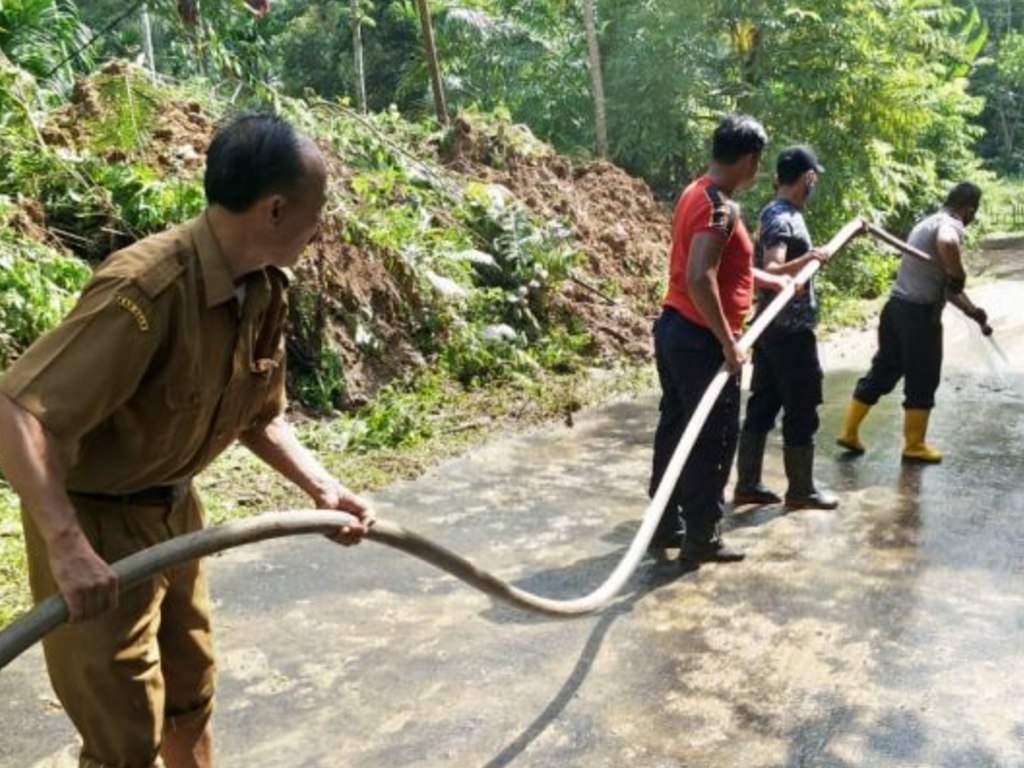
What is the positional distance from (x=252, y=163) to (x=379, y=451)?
4.18 m

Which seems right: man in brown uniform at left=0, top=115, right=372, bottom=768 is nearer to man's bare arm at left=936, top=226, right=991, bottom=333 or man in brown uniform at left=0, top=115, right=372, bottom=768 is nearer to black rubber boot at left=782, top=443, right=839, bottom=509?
black rubber boot at left=782, top=443, right=839, bottom=509

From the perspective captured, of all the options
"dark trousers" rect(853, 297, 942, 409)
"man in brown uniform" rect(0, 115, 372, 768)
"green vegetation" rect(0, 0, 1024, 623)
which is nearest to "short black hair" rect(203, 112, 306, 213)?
"man in brown uniform" rect(0, 115, 372, 768)

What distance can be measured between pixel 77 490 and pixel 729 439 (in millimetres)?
3013

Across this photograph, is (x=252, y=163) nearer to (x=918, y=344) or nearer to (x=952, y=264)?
(x=952, y=264)

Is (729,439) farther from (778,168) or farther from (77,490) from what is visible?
(77,490)

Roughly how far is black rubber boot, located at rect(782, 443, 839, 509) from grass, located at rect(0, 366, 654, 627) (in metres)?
1.94

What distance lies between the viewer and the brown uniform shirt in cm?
180

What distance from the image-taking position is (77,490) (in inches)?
80.3

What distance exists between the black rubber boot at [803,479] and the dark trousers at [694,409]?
2.38 ft

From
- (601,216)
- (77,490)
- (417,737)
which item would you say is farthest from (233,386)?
(601,216)

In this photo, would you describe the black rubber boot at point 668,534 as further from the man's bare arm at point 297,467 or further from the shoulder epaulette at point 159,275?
the shoulder epaulette at point 159,275

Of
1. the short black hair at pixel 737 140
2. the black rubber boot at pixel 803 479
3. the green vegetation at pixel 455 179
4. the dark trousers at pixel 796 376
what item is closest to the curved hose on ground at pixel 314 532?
the short black hair at pixel 737 140

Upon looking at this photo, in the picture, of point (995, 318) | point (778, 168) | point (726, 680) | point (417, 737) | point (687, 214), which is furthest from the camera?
point (995, 318)

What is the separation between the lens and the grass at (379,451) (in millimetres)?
4594
